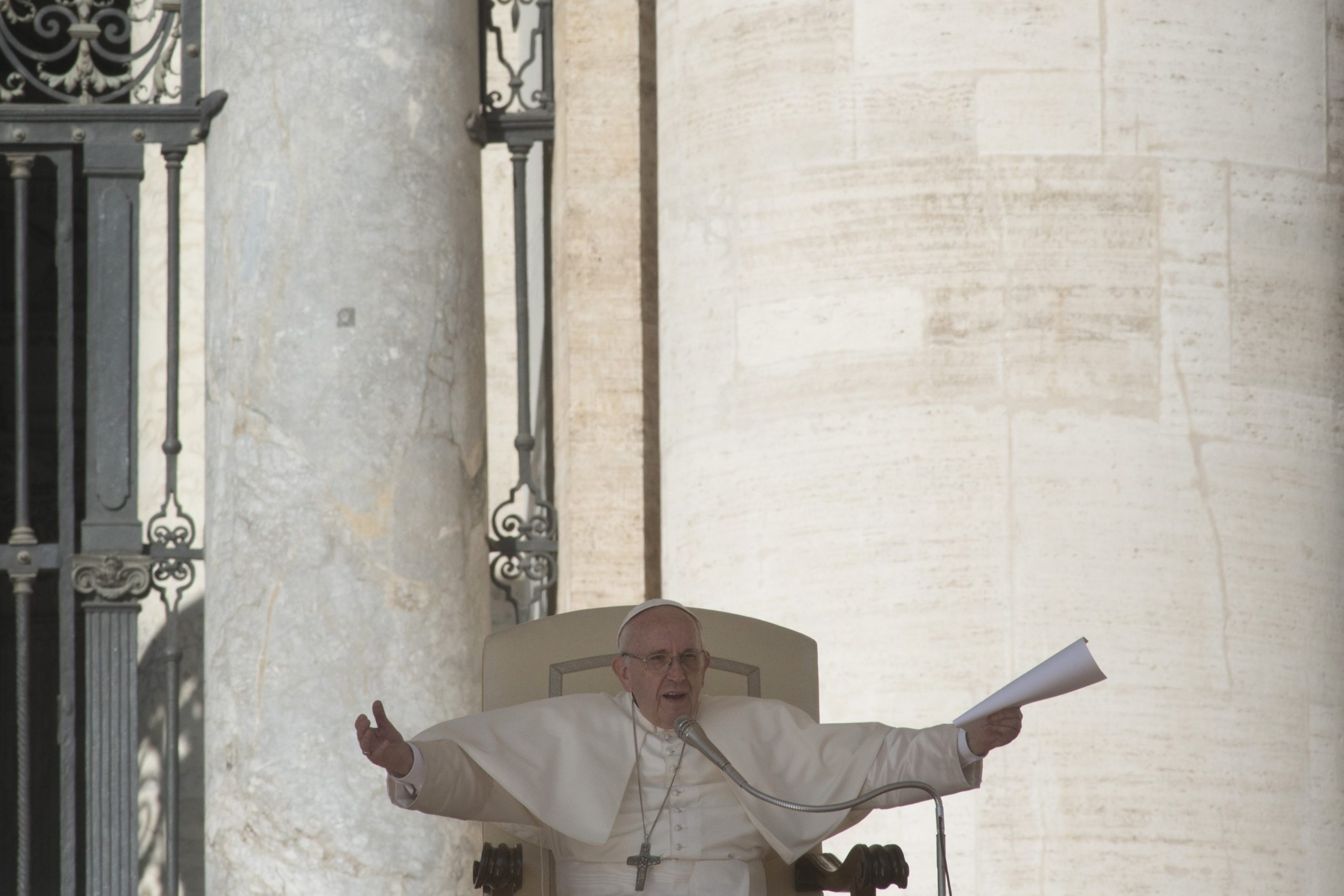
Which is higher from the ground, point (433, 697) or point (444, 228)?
point (444, 228)

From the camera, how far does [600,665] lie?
4.89 meters

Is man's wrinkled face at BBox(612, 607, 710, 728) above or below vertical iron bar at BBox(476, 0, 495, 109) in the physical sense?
below

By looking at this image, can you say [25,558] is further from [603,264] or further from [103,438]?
[603,264]

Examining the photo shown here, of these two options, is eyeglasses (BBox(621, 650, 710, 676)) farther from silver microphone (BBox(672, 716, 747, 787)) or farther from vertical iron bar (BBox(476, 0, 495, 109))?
vertical iron bar (BBox(476, 0, 495, 109))

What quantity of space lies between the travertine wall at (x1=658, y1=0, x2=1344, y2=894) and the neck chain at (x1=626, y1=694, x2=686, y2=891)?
899 mm

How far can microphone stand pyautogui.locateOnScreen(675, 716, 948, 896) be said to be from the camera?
3684 mm

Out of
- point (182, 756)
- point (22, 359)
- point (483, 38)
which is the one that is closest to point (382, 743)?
point (22, 359)

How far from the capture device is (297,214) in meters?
5.83

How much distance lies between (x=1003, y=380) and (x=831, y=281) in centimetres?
57

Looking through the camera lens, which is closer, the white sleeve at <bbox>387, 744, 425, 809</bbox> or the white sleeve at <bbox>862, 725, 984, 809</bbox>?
the white sleeve at <bbox>387, 744, 425, 809</bbox>

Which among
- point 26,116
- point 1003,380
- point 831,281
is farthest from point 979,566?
point 26,116

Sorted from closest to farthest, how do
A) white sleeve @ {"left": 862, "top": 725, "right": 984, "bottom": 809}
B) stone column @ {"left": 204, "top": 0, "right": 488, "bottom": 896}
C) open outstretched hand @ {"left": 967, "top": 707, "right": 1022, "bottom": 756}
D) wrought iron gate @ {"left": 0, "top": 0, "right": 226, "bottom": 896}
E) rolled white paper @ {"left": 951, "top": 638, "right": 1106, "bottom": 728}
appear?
rolled white paper @ {"left": 951, "top": 638, "right": 1106, "bottom": 728} → open outstretched hand @ {"left": 967, "top": 707, "right": 1022, "bottom": 756} → white sleeve @ {"left": 862, "top": 725, "right": 984, "bottom": 809} → stone column @ {"left": 204, "top": 0, "right": 488, "bottom": 896} → wrought iron gate @ {"left": 0, "top": 0, "right": 226, "bottom": 896}

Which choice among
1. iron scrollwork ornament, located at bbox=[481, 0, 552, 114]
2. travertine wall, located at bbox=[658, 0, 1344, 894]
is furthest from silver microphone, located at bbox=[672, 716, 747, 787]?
iron scrollwork ornament, located at bbox=[481, 0, 552, 114]

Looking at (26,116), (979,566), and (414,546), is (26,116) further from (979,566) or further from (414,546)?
(979,566)
